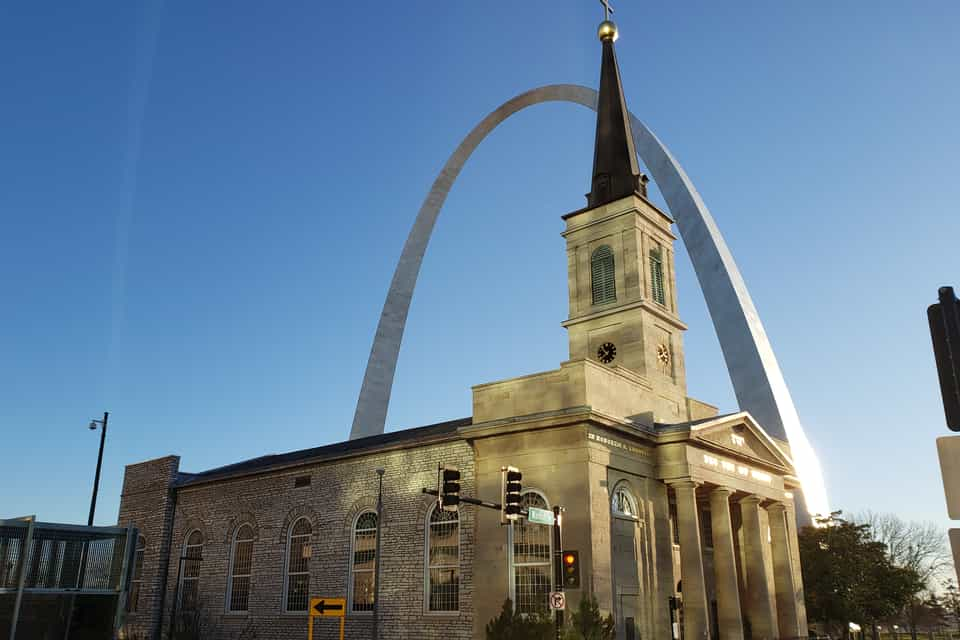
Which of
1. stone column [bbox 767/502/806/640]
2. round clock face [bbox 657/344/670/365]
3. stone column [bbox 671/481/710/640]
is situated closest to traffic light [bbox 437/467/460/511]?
stone column [bbox 671/481/710/640]

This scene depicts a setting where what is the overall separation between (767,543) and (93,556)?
2834 cm

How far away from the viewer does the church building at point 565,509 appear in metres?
29.9

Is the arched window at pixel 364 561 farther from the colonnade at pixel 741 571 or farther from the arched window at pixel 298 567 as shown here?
the colonnade at pixel 741 571

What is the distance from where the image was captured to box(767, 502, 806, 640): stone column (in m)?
36.2

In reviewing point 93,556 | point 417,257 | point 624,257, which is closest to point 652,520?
point 624,257

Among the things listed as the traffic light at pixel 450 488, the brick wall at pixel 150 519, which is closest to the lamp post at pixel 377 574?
the traffic light at pixel 450 488

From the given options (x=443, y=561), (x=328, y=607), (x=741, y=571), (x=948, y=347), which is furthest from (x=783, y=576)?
(x=948, y=347)

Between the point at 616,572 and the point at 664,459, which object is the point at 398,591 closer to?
the point at 616,572

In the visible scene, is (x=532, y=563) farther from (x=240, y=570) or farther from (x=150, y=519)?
(x=150, y=519)

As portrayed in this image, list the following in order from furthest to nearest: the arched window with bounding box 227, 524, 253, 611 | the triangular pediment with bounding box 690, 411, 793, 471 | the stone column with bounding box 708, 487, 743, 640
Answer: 1. the arched window with bounding box 227, 524, 253, 611
2. the triangular pediment with bounding box 690, 411, 793, 471
3. the stone column with bounding box 708, 487, 743, 640

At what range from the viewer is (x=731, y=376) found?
157 feet

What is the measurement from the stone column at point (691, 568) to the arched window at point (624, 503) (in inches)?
71.5

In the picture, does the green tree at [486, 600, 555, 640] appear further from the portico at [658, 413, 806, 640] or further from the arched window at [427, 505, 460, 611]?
the portico at [658, 413, 806, 640]

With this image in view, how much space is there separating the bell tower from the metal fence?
2153 centimetres
